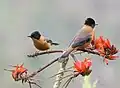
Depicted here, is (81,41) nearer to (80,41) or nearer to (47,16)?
(80,41)

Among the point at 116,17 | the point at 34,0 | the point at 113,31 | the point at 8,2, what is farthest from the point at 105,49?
the point at 34,0

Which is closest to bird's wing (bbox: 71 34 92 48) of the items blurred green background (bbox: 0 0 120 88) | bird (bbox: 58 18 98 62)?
bird (bbox: 58 18 98 62)

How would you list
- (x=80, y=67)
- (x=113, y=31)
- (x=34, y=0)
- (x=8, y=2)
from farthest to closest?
(x=34, y=0)
(x=8, y=2)
(x=113, y=31)
(x=80, y=67)

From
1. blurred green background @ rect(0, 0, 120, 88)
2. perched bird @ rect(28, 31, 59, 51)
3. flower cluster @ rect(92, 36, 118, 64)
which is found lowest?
blurred green background @ rect(0, 0, 120, 88)

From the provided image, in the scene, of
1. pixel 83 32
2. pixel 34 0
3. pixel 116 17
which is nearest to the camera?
pixel 83 32

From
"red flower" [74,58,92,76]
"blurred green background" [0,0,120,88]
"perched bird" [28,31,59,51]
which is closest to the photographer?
"red flower" [74,58,92,76]

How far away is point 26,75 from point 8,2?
17.7 feet

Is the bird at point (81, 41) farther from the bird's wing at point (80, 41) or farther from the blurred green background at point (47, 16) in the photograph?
the blurred green background at point (47, 16)

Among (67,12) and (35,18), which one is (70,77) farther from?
(67,12)

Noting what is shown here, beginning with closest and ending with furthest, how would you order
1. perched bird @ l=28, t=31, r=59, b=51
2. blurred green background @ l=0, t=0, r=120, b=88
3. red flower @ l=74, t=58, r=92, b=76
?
A: red flower @ l=74, t=58, r=92, b=76, perched bird @ l=28, t=31, r=59, b=51, blurred green background @ l=0, t=0, r=120, b=88

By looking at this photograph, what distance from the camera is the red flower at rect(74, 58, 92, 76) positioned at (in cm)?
91

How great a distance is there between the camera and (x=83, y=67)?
0.91 m

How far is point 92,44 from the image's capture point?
0.99 metres

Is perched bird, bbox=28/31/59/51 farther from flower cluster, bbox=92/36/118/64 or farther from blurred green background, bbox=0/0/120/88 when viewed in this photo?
blurred green background, bbox=0/0/120/88
